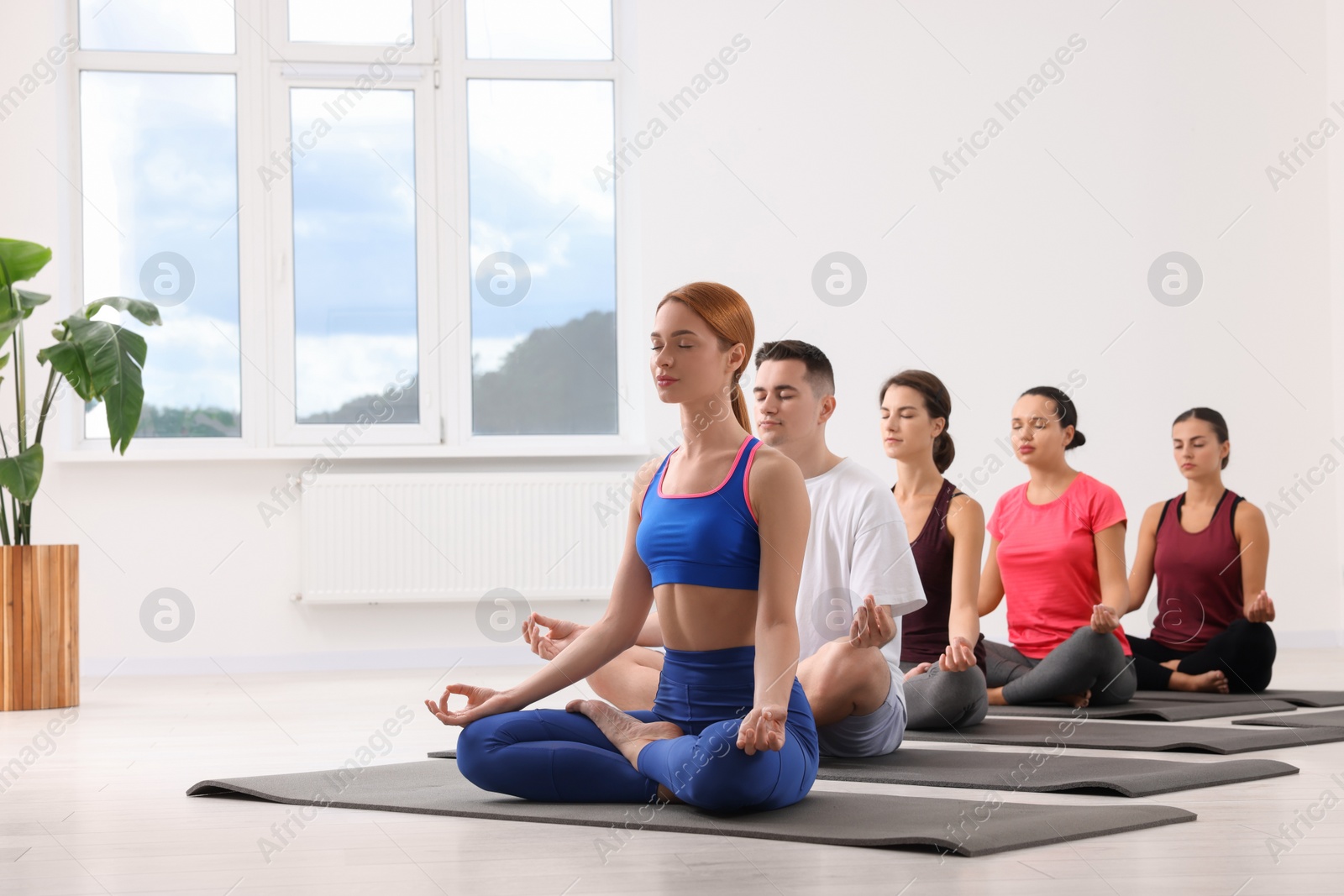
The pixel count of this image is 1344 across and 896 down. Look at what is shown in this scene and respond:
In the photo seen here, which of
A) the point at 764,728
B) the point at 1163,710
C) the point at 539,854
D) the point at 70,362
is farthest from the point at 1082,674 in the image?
the point at 70,362

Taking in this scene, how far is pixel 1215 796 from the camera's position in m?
2.12

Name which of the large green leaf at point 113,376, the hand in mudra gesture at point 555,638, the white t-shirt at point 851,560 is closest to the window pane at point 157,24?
the large green leaf at point 113,376

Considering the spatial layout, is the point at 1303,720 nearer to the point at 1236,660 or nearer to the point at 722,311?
the point at 1236,660

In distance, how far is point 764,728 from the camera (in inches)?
68.7

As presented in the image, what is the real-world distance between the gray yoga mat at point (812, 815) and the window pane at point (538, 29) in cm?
404

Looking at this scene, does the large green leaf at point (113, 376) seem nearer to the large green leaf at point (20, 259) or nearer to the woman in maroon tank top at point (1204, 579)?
the large green leaf at point (20, 259)

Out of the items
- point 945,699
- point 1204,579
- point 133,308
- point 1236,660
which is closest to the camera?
point 945,699

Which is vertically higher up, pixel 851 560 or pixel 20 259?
pixel 20 259

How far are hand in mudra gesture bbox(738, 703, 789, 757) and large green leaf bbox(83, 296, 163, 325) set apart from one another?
10.2 feet

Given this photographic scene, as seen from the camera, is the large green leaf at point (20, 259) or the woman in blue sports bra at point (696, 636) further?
the large green leaf at point (20, 259)

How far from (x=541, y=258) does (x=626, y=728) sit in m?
3.86

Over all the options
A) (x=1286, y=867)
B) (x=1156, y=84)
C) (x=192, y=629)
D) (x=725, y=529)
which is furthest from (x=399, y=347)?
(x=1286, y=867)

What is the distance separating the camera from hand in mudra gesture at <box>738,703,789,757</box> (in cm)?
174

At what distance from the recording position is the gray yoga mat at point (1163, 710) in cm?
320
